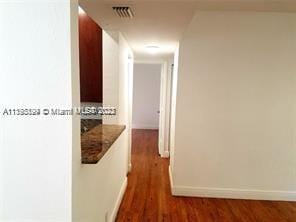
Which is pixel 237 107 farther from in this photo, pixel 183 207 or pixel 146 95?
pixel 146 95

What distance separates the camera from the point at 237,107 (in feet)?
10.1

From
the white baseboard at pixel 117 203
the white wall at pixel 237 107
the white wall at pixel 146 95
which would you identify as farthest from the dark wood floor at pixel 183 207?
the white wall at pixel 146 95

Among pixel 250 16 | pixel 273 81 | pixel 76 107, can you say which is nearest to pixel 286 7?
pixel 250 16

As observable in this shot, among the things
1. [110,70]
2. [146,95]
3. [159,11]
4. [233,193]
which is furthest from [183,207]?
[146,95]

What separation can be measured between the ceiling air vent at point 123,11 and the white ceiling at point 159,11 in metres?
0.04

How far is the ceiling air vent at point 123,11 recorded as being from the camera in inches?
71.0

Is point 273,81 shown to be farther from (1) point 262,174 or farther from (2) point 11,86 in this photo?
(2) point 11,86

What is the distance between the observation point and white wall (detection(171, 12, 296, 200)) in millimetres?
2980

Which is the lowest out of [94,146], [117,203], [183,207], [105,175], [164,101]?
[183,207]

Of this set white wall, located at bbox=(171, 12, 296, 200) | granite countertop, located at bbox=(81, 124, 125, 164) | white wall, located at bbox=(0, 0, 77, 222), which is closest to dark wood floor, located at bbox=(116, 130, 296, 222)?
white wall, located at bbox=(171, 12, 296, 200)

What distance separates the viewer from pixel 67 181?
1.10m

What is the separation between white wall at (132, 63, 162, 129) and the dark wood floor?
4358 millimetres

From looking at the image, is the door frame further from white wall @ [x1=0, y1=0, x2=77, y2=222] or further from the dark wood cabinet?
white wall @ [x1=0, y1=0, x2=77, y2=222]

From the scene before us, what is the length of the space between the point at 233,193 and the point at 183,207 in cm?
80
